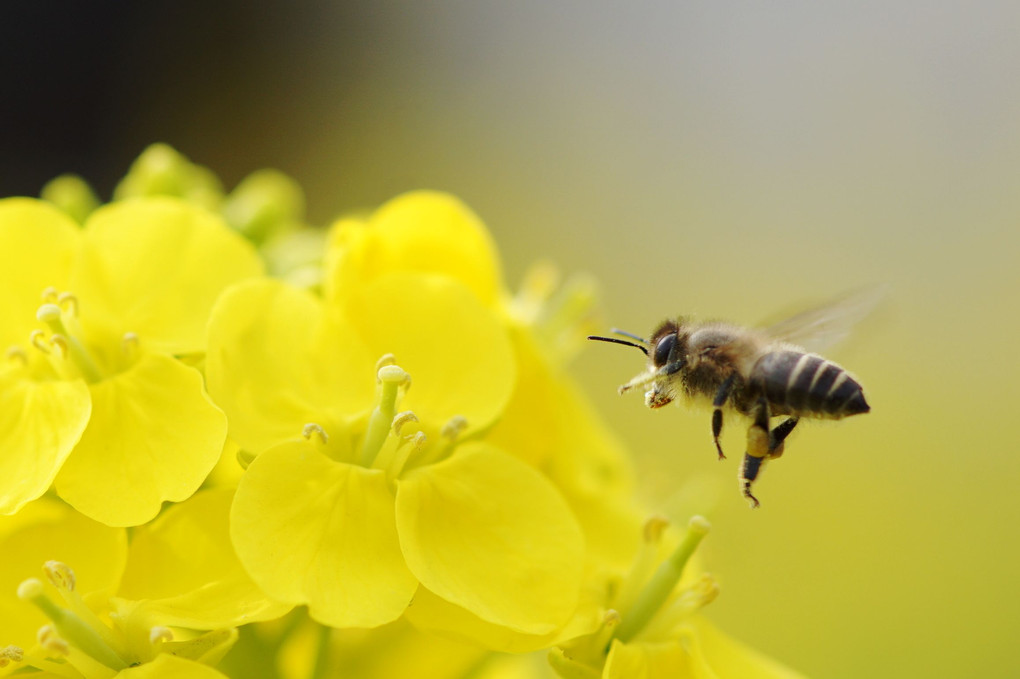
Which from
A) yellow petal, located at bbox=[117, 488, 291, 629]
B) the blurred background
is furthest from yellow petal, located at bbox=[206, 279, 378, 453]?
the blurred background

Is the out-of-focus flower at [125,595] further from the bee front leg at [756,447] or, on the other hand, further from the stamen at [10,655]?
the bee front leg at [756,447]

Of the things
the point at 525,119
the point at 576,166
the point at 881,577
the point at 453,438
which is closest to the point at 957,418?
the point at 881,577

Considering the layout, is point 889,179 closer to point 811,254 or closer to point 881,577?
point 811,254

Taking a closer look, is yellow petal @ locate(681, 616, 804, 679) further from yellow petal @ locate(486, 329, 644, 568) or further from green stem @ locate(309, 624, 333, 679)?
green stem @ locate(309, 624, 333, 679)

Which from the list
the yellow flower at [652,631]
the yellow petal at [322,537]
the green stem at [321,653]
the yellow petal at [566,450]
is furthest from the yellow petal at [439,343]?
the green stem at [321,653]

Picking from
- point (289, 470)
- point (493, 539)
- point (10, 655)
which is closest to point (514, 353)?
point (493, 539)

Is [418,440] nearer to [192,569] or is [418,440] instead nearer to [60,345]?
[192,569]
